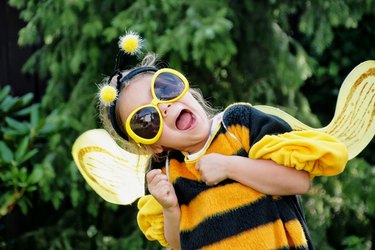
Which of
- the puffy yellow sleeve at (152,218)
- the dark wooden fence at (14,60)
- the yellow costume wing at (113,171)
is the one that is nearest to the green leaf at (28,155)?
the dark wooden fence at (14,60)

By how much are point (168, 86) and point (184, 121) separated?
0.09 meters

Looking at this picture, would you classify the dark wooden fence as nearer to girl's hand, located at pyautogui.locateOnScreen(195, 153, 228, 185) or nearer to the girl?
the girl

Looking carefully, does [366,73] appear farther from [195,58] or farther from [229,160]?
[195,58]

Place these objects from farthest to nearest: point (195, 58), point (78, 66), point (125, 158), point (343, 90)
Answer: point (78, 66) → point (195, 58) → point (125, 158) → point (343, 90)

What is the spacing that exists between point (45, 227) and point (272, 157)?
106 inches

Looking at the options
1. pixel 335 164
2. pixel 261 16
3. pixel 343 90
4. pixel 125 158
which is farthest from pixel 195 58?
pixel 335 164

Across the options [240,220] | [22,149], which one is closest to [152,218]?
[240,220]

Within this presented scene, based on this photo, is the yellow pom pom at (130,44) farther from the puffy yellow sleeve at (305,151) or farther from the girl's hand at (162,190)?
the puffy yellow sleeve at (305,151)

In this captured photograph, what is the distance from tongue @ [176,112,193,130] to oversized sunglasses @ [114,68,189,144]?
41 mm

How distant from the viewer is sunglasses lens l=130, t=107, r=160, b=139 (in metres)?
1.87

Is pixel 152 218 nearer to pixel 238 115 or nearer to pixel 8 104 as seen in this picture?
pixel 238 115

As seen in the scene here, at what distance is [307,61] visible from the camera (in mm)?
4027

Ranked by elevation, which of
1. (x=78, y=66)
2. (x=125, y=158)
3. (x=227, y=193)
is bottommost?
(x=78, y=66)

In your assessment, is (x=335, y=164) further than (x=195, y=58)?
No
